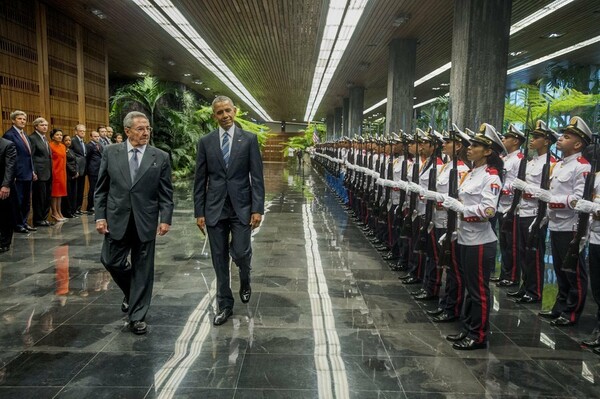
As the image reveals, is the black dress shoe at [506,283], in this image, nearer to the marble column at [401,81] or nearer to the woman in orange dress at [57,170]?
the marble column at [401,81]

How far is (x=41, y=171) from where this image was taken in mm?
7648

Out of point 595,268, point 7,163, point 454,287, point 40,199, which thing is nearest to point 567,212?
point 595,268

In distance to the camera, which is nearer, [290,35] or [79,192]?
[79,192]

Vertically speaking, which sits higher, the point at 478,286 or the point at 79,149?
the point at 79,149

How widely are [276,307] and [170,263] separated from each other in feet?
6.62

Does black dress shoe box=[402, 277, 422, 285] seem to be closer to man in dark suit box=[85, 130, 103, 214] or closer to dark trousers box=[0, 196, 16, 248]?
dark trousers box=[0, 196, 16, 248]

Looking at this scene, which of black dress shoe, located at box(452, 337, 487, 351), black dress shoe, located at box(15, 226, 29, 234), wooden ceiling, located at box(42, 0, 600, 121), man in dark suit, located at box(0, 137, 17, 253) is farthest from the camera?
wooden ceiling, located at box(42, 0, 600, 121)

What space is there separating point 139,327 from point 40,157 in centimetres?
539

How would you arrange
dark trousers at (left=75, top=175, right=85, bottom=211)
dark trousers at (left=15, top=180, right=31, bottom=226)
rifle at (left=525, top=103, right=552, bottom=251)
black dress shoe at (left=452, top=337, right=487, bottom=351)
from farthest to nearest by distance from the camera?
1. dark trousers at (left=75, top=175, right=85, bottom=211)
2. dark trousers at (left=15, top=180, right=31, bottom=226)
3. rifle at (left=525, top=103, right=552, bottom=251)
4. black dress shoe at (left=452, top=337, right=487, bottom=351)

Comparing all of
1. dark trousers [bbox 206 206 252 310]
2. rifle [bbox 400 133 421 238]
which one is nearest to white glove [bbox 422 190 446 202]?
rifle [bbox 400 133 421 238]

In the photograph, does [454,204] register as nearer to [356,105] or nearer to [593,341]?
[593,341]

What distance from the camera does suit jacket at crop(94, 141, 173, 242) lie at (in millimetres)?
3486

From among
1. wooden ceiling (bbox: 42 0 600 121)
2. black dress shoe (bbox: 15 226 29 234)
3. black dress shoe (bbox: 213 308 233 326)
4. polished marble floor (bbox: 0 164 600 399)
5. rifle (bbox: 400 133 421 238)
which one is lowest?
polished marble floor (bbox: 0 164 600 399)

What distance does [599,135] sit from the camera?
12.0 ft
